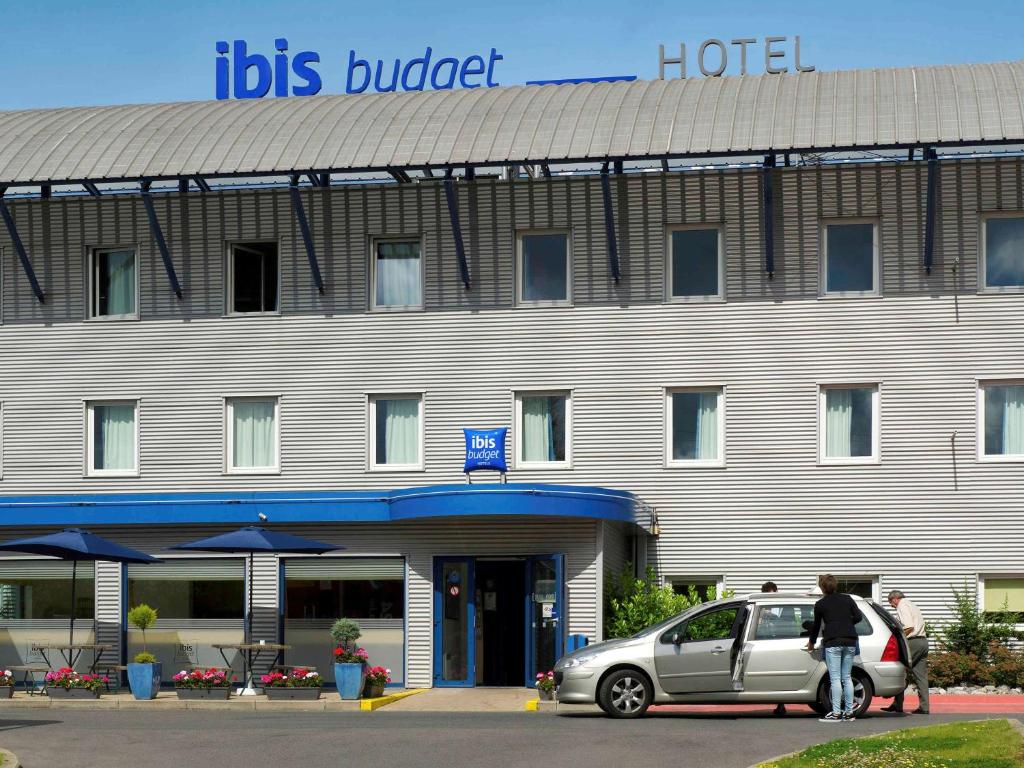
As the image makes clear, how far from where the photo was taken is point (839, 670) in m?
20.2

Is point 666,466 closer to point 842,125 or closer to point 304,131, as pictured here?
point 842,125

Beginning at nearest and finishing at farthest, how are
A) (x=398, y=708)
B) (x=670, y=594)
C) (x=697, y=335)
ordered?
Answer: 1. (x=398, y=708)
2. (x=670, y=594)
3. (x=697, y=335)

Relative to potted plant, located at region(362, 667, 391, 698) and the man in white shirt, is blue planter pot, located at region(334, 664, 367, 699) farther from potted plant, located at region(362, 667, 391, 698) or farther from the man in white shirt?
the man in white shirt

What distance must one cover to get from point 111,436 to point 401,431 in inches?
220

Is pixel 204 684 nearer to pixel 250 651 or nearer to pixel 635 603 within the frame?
pixel 250 651

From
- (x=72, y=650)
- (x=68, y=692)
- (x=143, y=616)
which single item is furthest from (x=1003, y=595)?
(x=72, y=650)

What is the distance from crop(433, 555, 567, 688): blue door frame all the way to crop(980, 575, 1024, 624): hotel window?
23.7ft

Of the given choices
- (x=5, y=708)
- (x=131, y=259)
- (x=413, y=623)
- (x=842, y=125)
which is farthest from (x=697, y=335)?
(x=5, y=708)

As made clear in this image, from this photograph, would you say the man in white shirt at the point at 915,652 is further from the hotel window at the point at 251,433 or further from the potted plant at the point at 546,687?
the hotel window at the point at 251,433

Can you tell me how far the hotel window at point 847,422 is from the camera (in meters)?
29.2

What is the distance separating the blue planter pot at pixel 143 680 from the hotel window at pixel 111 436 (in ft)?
18.8

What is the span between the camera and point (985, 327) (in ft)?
94.9

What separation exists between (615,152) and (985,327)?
705 cm

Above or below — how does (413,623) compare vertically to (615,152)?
below
